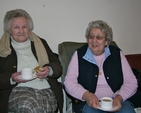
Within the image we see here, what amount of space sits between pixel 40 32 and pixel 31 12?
0.78 ft

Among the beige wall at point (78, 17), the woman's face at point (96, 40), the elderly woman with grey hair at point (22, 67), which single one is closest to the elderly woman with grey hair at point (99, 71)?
the woman's face at point (96, 40)

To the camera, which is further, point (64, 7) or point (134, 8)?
point (134, 8)

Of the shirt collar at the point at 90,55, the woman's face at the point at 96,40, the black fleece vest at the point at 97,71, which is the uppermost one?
the woman's face at the point at 96,40

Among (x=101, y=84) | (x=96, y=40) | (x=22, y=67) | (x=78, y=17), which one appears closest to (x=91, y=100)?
(x=101, y=84)

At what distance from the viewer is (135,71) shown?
2062mm

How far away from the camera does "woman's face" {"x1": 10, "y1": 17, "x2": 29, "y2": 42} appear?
5.88ft

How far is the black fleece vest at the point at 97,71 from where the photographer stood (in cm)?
181

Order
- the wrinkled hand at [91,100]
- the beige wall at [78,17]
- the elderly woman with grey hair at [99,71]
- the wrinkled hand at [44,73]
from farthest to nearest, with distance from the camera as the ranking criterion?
the beige wall at [78,17] < the elderly woman with grey hair at [99,71] < the wrinkled hand at [44,73] < the wrinkled hand at [91,100]

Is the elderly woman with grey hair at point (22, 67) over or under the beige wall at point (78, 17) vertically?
under

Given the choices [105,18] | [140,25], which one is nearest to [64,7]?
[105,18]

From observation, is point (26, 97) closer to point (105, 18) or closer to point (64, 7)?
point (64, 7)

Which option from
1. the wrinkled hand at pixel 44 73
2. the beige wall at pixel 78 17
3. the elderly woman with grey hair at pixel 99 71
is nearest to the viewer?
the wrinkled hand at pixel 44 73

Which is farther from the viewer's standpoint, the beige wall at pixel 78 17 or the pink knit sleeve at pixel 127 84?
the beige wall at pixel 78 17

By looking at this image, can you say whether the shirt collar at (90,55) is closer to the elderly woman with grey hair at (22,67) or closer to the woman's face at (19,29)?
the elderly woman with grey hair at (22,67)
